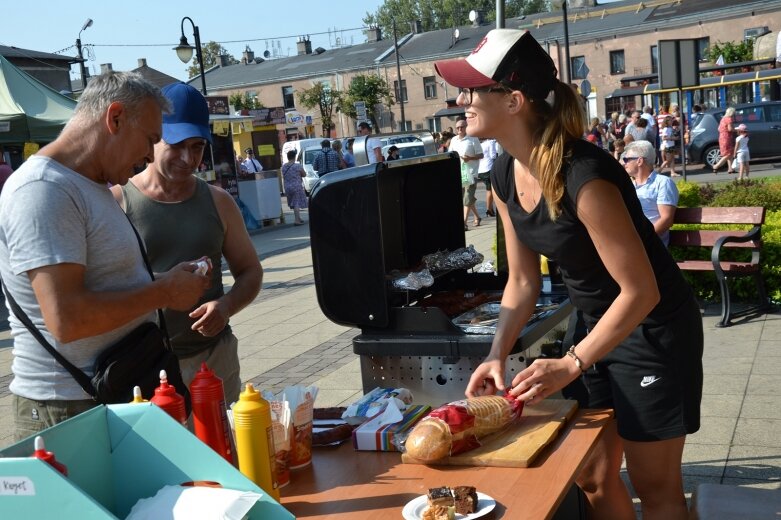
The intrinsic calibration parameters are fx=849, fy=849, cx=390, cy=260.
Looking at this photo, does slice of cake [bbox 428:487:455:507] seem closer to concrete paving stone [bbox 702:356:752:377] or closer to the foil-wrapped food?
the foil-wrapped food

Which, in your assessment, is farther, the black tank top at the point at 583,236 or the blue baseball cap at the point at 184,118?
the blue baseball cap at the point at 184,118

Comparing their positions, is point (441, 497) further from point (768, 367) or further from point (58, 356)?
point (768, 367)

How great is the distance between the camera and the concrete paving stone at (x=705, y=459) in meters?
4.22

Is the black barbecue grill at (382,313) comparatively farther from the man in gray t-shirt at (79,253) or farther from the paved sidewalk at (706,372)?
the paved sidewalk at (706,372)

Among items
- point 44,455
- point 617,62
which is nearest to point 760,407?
point 44,455

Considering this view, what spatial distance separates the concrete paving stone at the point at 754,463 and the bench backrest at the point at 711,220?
3427mm

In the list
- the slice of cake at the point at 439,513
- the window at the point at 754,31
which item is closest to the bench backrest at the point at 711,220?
the slice of cake at the point at 439,513

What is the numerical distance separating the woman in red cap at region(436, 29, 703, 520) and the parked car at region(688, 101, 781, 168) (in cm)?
2420

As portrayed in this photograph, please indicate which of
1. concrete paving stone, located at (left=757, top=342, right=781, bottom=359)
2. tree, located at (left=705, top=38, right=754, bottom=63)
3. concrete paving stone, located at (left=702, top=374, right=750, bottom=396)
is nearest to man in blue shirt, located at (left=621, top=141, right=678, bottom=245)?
concrete paving stone, located at (left=757, top=342, right=781, bottom=359)

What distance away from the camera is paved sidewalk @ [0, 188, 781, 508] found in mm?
4340

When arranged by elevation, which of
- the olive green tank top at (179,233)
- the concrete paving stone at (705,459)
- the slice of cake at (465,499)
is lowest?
the concrete paving stone at (705,459)

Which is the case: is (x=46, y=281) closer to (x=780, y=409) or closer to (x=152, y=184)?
(x=152, y=184)

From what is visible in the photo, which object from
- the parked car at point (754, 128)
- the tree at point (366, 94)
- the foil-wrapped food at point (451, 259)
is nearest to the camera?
the foil-wrapped food at point (451, 259)

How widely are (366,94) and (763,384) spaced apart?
51167 mm
